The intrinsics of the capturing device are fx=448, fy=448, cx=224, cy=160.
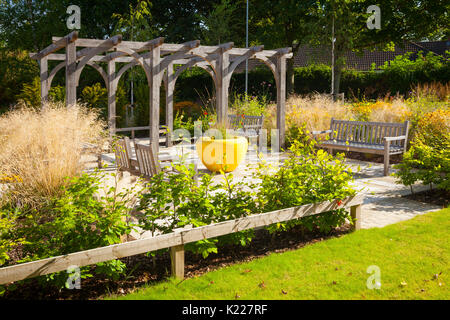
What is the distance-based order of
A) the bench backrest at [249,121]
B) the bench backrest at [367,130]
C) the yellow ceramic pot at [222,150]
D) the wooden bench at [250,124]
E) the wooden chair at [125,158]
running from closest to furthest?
the wooden chair at [125,158]
the yellow ceramic pot at [222,150]
the bench backrest at [367,130]
the wooden bench at [250,124]
the bench backrest at [249,121]

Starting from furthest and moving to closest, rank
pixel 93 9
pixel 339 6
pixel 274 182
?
pixel 93 9 → pixel 339 6 → pixel 274 182

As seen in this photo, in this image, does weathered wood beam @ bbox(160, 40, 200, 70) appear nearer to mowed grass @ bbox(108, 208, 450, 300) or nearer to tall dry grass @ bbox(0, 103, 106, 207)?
tall dry grass @ bbox(0, 103, 106, 207)

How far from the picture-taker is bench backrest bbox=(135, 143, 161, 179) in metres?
5.27

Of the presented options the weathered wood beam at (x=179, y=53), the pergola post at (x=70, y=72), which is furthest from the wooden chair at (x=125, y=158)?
the weathered wood beam at (x=179, y=53)

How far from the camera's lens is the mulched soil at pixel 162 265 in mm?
3070

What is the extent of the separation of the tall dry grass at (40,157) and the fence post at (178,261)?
1623mm

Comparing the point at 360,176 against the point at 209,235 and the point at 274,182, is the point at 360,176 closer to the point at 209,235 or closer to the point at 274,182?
the point at 274,182

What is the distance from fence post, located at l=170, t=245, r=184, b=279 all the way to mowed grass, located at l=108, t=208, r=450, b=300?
2.3 inches

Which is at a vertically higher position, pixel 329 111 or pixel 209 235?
pixel 329 111

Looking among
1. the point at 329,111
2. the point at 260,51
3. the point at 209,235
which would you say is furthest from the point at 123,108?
the point at 209,235

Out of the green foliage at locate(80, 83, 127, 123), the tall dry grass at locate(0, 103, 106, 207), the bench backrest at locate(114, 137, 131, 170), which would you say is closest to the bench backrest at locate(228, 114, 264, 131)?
the bench backrest at locate(114, 137, 131, 170)

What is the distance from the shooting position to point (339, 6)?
17.1m

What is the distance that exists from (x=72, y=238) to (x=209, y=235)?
983 mm

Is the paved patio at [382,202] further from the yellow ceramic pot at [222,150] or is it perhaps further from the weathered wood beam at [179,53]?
the weathered wood beam at [179,53]
